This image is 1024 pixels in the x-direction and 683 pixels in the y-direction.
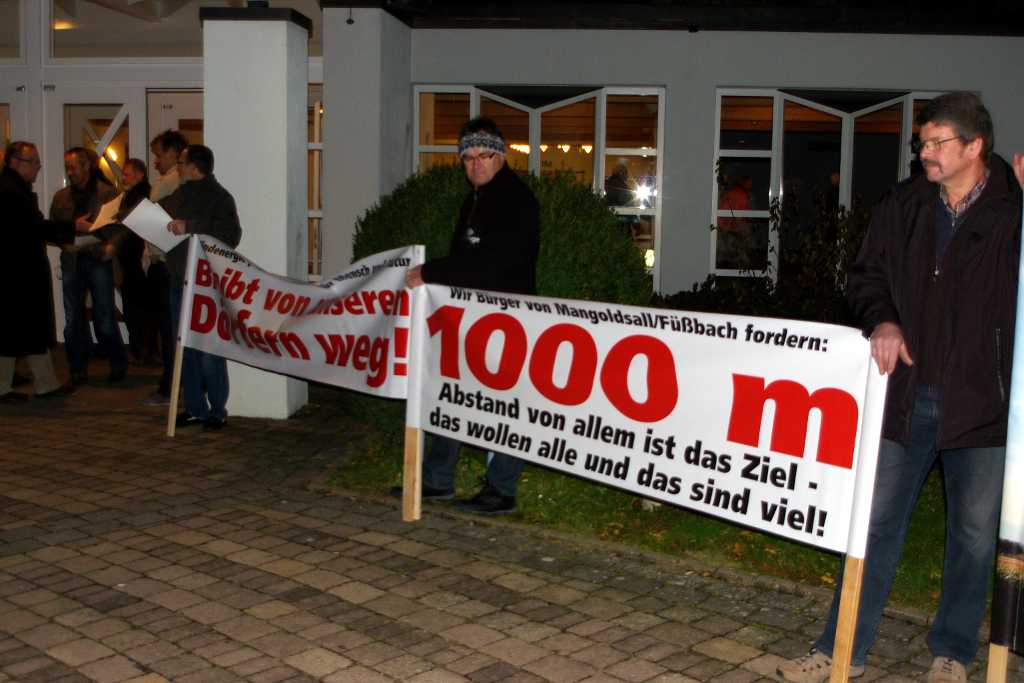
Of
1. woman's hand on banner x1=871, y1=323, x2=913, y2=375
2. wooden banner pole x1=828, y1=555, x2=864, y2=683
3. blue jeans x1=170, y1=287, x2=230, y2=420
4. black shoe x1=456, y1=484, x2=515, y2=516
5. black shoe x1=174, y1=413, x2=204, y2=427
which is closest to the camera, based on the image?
woman's hand on banner x1=871, y1=323, x2=913, y2=375

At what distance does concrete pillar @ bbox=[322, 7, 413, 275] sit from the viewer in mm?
12430

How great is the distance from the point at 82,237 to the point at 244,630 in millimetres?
6879

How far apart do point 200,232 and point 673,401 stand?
4.99m

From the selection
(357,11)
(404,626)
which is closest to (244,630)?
(404,626)

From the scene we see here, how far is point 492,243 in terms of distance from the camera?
21.1ft

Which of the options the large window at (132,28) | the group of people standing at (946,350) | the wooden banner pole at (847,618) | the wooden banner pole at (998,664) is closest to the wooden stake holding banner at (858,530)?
the wooden banner pole at (847,618)

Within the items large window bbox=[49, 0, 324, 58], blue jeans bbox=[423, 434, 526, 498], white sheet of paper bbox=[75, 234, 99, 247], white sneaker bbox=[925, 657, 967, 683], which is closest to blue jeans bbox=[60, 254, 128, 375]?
white sheet of paper bbox=[75, 234, 99, 247]

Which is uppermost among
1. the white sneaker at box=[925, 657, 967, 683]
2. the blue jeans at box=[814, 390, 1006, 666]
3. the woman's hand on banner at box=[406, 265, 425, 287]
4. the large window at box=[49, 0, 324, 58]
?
the large window at box=[49, 0, 324, 58]

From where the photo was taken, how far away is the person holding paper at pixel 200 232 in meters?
8.90

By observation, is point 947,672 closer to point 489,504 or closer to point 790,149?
point 489,504

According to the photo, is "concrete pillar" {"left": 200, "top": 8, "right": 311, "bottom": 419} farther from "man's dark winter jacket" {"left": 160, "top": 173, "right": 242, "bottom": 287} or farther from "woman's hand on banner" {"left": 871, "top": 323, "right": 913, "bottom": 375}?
"woman's hand on banner" {"left": 871, "top": 323, "right": 913, "bottom": 375}

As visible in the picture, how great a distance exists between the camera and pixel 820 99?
13.8 meters

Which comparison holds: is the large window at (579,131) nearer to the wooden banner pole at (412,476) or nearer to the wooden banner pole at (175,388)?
the wooden banner pole at (175,388)

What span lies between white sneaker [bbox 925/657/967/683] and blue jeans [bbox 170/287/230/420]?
230 inches
